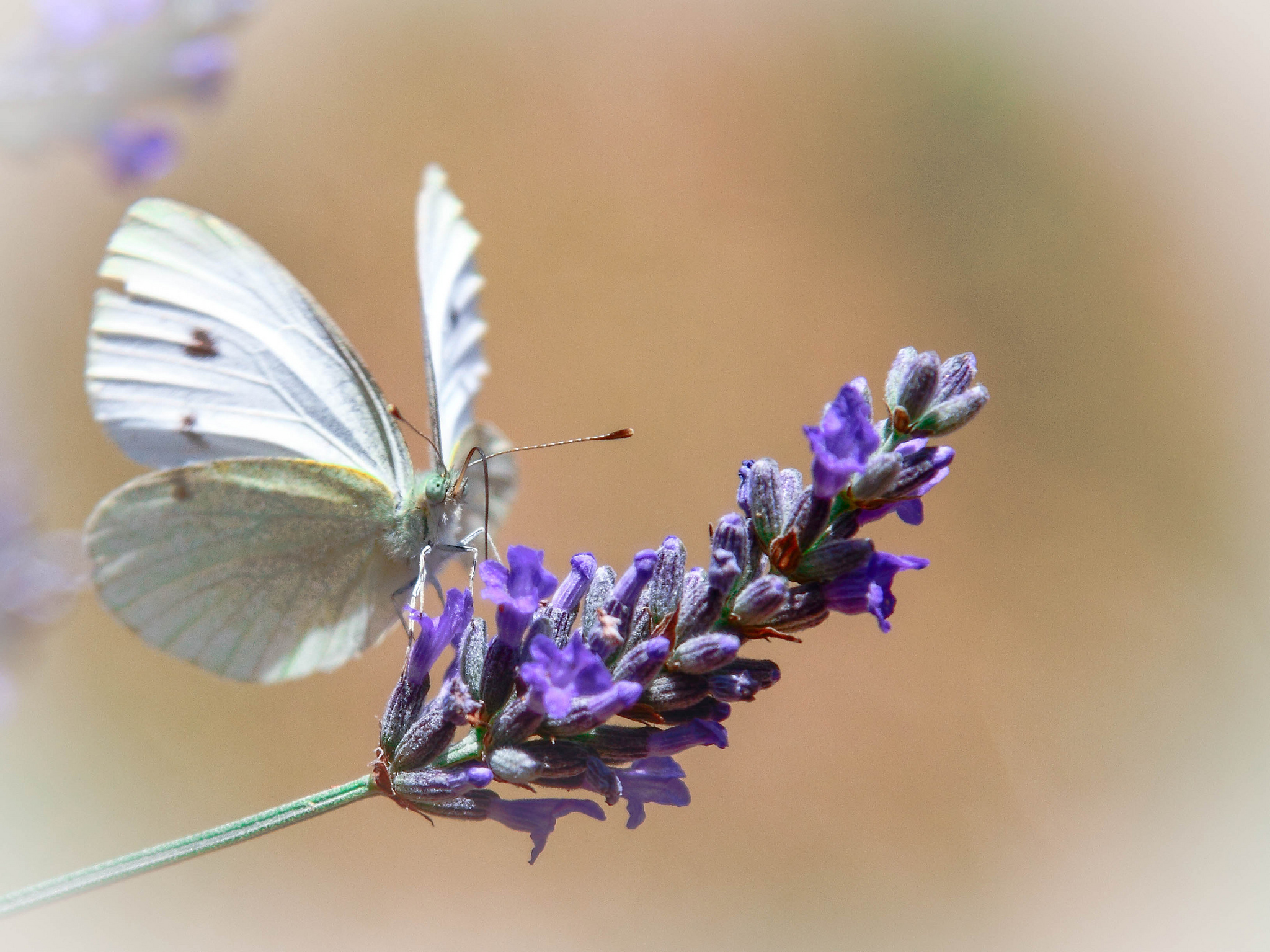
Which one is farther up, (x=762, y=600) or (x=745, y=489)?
(x=745, y=489)

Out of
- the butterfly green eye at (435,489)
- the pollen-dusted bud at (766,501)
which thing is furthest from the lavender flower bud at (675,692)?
the butterfly green eye at (435,489)

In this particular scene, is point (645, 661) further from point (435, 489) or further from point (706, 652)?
point (435, 489)

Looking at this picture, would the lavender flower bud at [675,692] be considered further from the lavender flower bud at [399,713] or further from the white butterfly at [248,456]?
the white butterfly at [248,456]

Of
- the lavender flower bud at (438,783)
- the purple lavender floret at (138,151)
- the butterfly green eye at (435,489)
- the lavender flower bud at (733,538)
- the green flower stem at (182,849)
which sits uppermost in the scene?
the purple lavender floret at (138,151)

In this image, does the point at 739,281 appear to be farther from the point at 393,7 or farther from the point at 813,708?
the point at 393,7

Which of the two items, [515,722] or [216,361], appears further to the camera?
[216,361]

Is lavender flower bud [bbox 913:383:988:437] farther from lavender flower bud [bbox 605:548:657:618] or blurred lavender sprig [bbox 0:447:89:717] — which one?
blurred lavender sprig [bbox 0:447:89:717]

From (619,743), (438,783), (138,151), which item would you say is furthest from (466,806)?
(138,151)
